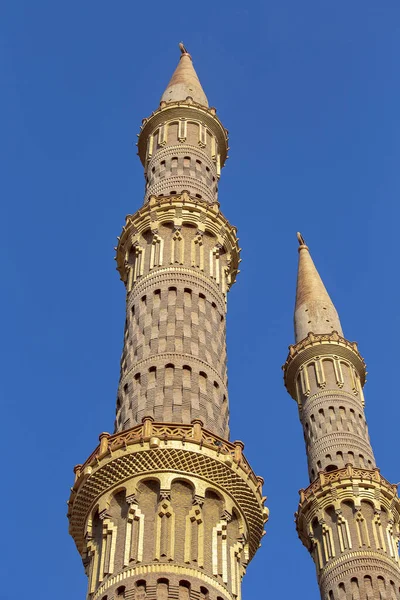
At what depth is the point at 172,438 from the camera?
78.0 feet

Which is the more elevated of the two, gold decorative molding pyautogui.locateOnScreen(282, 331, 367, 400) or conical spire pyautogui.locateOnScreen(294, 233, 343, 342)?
conical spire pyautogui.locateOnScreen(294, 233, 343, 342)

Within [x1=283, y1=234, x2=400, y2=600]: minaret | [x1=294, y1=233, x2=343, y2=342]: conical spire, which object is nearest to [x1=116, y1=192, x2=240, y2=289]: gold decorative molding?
[x1=283, y1=234, x2=400, y2=600]: minaret

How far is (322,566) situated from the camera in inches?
1448

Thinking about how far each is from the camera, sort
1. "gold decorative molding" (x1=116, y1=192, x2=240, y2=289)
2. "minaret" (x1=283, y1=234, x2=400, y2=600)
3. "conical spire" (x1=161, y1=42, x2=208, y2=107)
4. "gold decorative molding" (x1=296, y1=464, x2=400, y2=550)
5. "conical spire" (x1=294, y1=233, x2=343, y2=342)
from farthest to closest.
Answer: "conical spire" (x1=294, y1=233, x2=343, y2=342), "conical spire" (x1=161, y1=42, x2=208, y2=107), "gold decorative molding" (x1=296, y1=464, x2=400, y2=550), "minaret" (x1=283, y1=234, x2=400, y2=600), "gold decorative molding" (x1=116, y1=192, x2=240, y2=289)

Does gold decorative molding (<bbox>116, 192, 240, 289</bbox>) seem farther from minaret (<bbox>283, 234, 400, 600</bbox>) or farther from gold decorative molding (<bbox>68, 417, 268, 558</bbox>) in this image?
minaret (<bbox>283, 234, 400, 600</bbox>)

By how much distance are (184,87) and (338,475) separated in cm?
1564

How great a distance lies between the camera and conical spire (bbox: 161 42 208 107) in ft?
127

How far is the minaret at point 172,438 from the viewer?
2198 centimetres

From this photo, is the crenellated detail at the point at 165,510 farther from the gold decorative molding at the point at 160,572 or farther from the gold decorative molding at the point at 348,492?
the gold decorative molding at the point at 348,492

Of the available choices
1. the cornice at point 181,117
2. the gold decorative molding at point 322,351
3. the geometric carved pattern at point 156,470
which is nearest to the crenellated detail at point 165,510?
the geometric carved pattern at point 156,470

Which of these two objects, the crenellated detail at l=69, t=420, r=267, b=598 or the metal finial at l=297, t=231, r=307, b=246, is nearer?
the crenellated detail at l=69, t=420, r=267, b=598

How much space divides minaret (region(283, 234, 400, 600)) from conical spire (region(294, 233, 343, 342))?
53 millimetres

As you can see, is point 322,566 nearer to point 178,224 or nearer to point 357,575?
point 357,575

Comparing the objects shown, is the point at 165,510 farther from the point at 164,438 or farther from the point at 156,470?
the point at 164,438
